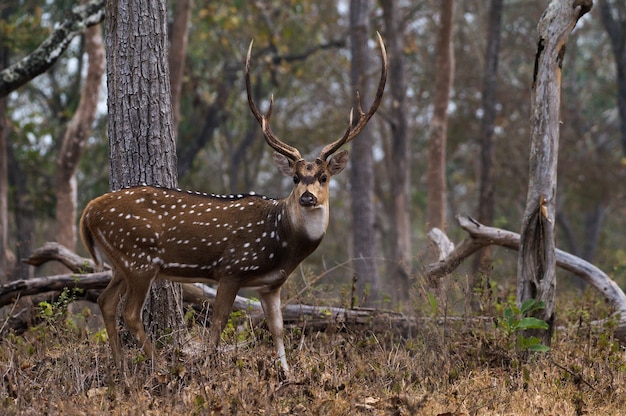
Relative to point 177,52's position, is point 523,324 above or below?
below

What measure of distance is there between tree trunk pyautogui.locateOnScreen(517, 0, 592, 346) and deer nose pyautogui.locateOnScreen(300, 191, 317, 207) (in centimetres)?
226

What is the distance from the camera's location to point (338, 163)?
7992 mm

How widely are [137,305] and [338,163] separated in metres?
2.12

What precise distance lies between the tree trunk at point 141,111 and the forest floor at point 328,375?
19.2 inches

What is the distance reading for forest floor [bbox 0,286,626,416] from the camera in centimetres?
630

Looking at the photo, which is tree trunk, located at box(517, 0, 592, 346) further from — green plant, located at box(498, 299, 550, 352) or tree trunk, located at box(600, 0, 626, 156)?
tree trunk, located at box(600, 0, 626, 156)

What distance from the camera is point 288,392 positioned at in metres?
6.60

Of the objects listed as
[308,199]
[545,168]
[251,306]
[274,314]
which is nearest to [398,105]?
[251,306]

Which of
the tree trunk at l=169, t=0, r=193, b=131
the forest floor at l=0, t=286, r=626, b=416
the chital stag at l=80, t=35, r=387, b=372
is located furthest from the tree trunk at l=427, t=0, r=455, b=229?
the chital stag at l=80, t=35, r=387, b=372

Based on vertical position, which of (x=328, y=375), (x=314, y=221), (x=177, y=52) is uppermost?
(x=177, y=52)

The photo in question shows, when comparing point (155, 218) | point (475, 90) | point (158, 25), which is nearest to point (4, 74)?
point (158, 25)

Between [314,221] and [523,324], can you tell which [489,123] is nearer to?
[523,324]

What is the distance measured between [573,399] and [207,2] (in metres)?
20.1

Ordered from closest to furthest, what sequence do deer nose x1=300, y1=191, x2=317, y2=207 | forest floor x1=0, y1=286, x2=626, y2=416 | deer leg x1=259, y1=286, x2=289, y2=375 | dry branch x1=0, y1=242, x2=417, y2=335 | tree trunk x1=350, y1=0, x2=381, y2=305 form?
forest floor x1=0, y1=286, x2=626, y2=416 → deer nose x1=300, y1=191, x2=317, y2=207 → deer leg x1=259, y1=286, x2=289, y2=375 → dry branch x1=0, y1=242, x2=417, y2=335 → tree trunk x1=350, y1=0, x2=381, y2=305
